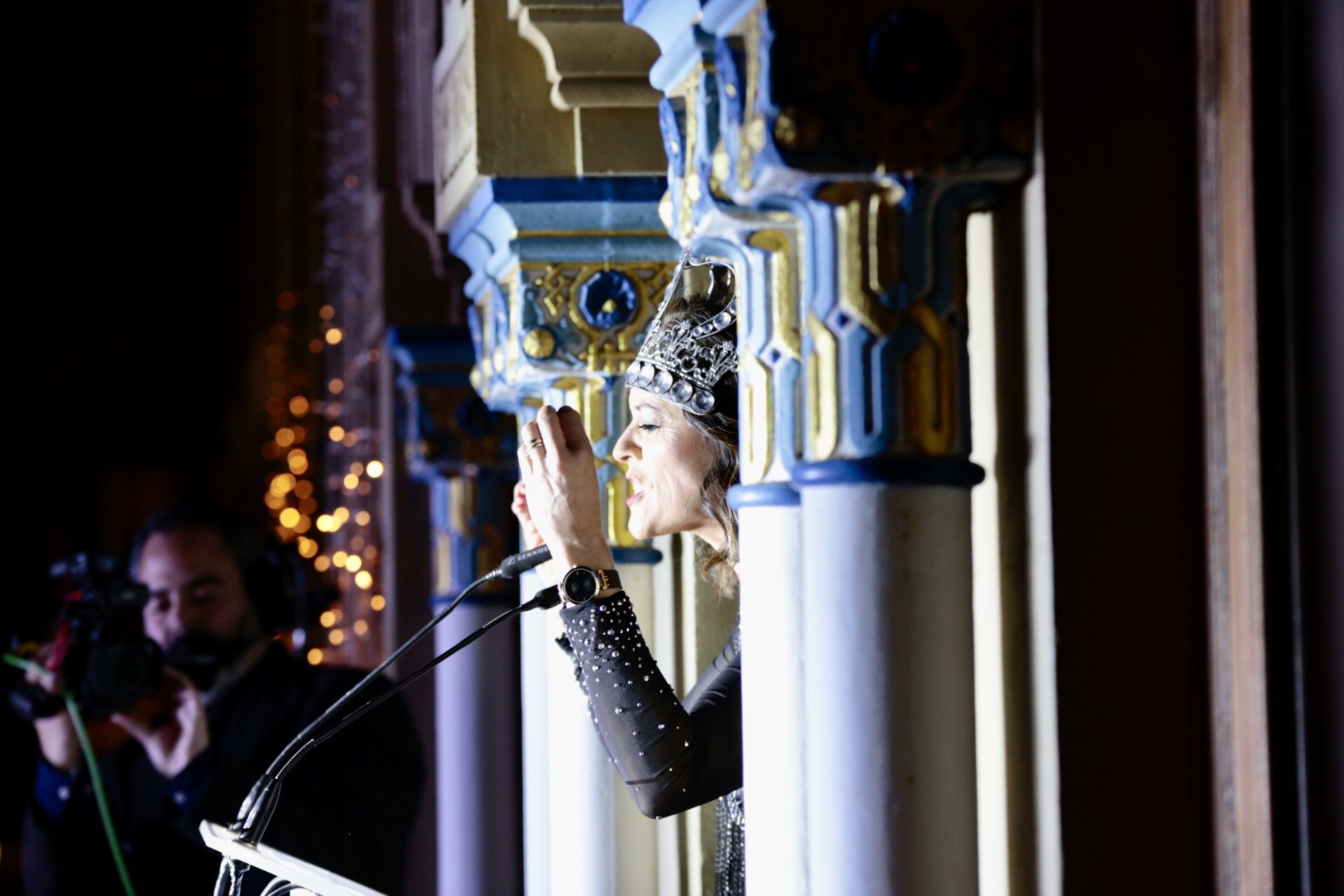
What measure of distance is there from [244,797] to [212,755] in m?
0.14

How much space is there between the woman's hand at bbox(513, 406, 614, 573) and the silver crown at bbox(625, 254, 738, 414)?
11 centimetres

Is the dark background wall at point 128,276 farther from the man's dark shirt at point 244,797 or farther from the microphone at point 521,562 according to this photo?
the microphone at point 521,562

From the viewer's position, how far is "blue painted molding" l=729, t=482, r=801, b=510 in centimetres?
133

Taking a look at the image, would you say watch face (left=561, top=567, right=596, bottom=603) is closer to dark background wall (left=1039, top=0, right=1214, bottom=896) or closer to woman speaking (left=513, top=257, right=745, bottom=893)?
woman speaking (left=513, top=257, right=745, bottom=893)

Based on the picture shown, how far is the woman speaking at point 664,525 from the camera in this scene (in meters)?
1.52

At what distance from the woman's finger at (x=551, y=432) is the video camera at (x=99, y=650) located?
1294 millimetres

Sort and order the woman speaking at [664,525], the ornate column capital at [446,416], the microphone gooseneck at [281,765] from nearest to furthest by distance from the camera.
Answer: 1. the microphone gooseneck at [281,765]
2. the woman speaking at [664,525]
3. the ornate column capital at [446,416]

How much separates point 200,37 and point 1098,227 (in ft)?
20.5

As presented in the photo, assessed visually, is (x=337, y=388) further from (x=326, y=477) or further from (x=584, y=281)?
(x=584, y=281)

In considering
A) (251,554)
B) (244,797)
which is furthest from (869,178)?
(251,554)

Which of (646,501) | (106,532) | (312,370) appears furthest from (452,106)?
(106,532)

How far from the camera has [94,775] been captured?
262 cm

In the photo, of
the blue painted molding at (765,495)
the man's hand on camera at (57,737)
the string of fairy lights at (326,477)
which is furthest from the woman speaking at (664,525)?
the string of fairy lights at (326,477)

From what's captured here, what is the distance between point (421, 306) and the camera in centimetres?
427
